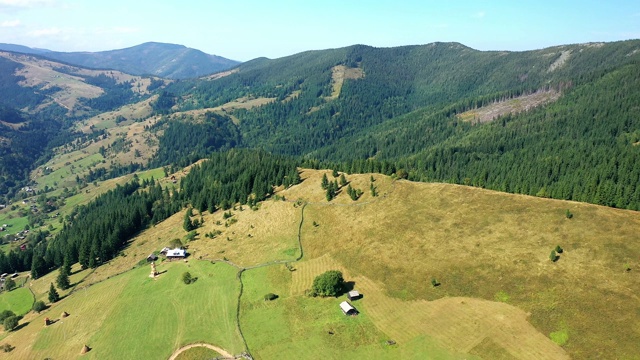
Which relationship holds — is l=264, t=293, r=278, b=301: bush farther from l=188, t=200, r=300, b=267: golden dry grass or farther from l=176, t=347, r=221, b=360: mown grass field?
l=176, t=347, r=221, b=360: mown grass field

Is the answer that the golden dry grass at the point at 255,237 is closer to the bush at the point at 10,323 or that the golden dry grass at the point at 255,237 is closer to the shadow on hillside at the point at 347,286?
the shadow on hillside at the point at 347,286

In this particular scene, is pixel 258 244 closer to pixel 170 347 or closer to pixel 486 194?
pixel 170 347

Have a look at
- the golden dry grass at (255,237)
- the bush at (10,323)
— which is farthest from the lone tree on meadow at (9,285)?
the golden dry grass at (255,237)

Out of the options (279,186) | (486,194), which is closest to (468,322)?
(486,194)

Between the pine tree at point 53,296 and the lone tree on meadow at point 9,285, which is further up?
the pine tree at point 53,296

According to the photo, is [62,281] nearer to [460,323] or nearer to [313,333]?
[313,333]

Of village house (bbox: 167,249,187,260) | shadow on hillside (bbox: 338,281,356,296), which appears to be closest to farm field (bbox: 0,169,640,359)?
shadow on hillside (bbox: 338,281,356,296)
